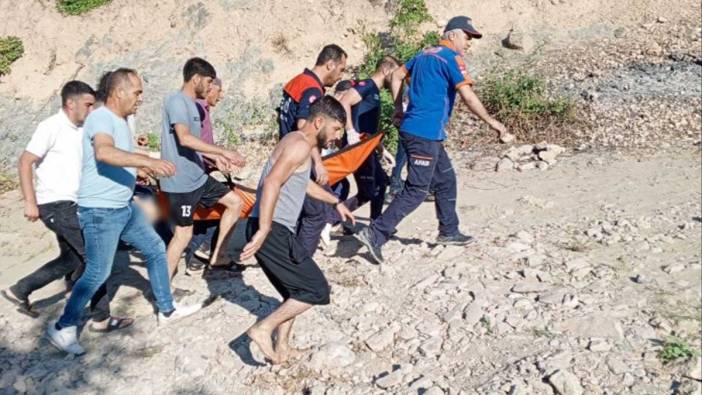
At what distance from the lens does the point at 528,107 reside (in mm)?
9430

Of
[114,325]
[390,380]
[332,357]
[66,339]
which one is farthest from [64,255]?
[390,380]

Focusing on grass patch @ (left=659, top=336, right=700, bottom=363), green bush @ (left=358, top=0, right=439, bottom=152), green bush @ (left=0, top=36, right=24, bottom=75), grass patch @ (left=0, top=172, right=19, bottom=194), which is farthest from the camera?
green bush @ (left=0, top=36, right=24, bottom=75)

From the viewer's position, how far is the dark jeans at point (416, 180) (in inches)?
237

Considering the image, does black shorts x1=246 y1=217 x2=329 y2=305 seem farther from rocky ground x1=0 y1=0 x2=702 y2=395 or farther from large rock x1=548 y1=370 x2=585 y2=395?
large rock x1=548 y1=370 x2=585 y2=395

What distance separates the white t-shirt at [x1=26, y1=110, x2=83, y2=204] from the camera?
523cm

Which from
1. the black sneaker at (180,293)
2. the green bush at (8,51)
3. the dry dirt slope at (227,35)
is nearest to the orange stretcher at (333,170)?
the black sneaker at (180,293)

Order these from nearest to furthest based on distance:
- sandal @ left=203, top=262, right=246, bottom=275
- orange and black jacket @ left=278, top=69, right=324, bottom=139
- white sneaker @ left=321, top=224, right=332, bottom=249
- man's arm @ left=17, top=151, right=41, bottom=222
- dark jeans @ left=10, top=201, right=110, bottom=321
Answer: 1. man's arm @ left=17, top=151, right=41, bottom=222
2. dark jeans @ left=10, top=201, right=110, bottom=321
3. orange and black jacket @ left=278, top=69, right=324, bottom=139
4. sandal @ left=203, top=262, right=246, bottom=275
5. white sneaker @ left=321, top=224, right=332, bottom=249

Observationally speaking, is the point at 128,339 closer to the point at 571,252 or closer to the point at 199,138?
the point at 199,138

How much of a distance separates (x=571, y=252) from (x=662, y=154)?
312 centimetres

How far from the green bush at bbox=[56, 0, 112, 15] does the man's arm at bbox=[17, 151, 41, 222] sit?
27.5ft

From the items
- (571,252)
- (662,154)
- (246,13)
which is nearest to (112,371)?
(571,252)

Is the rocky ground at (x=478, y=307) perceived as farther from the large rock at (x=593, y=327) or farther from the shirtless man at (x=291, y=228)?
the shirtless man at (x=291, y=228)

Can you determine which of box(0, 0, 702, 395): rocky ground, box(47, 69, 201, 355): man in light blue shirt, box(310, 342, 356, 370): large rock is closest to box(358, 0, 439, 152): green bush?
box(0, 0, 702, 395): rocky ground

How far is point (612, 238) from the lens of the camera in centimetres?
620
